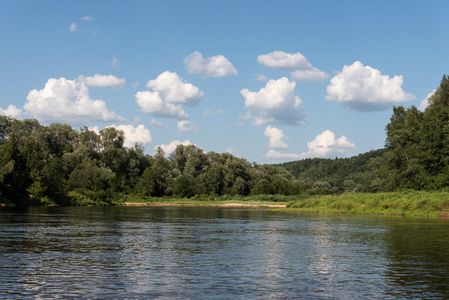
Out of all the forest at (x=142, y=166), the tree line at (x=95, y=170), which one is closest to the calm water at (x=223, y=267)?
the forest at (x=142, y=166)

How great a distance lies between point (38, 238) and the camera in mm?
34344

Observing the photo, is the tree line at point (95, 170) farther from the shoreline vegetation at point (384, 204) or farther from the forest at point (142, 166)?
the shoreline vegetation at point (384, 204)

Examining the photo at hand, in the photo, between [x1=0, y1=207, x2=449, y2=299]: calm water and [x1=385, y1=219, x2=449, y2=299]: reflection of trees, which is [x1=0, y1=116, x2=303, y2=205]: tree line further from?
[x1=385, y1=219, x2=449, y2=299]: reflection of trees

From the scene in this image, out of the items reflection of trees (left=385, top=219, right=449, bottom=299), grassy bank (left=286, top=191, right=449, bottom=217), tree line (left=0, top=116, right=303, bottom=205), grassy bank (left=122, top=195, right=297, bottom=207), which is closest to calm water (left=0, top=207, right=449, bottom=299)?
reflection of trees (left=385, top=219, right=449, bottom=299)

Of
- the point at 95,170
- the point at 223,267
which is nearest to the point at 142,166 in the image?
the point at 95,170

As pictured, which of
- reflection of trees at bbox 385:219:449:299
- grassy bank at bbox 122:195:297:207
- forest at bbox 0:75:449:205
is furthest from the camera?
grassy bank at bbox 122:195:297:207

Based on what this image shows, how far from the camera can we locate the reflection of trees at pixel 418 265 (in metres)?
17.3

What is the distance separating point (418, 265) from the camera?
22844 millimetres

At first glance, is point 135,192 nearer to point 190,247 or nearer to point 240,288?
point 190,247

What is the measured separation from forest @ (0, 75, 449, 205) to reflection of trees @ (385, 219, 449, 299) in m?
51.1

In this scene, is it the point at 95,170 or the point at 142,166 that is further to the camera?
the point at 142,166

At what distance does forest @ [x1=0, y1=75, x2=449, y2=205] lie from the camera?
86.7 metres

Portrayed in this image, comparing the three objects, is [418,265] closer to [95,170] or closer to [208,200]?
[95,170]

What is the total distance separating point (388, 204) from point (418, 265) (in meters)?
54.2
